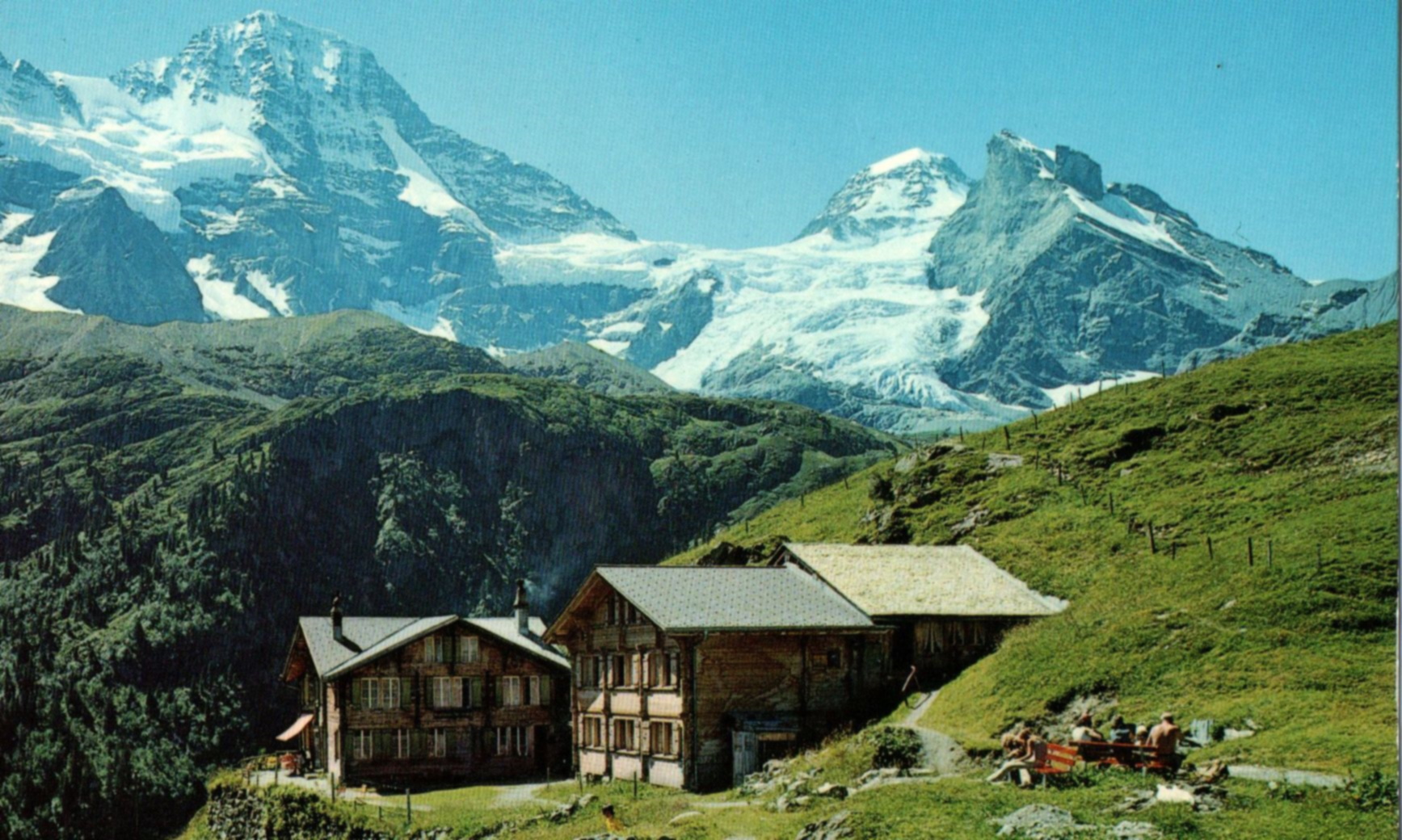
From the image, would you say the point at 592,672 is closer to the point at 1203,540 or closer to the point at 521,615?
the point at 521,615

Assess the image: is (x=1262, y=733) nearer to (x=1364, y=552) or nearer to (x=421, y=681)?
(x=1364, y=552)

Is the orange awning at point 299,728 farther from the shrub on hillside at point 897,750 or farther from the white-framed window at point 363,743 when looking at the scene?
the shrub on hillside at point 897,750

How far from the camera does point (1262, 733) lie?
4722 centimetres

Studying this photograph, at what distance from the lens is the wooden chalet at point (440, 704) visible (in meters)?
83.0

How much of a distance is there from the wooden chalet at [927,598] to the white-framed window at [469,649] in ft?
62.6

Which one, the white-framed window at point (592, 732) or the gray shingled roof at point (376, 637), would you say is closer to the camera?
the white-framed window at point (592, 732)

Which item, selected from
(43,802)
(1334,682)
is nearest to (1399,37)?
(1334,682)

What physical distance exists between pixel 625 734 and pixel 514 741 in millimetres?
16813

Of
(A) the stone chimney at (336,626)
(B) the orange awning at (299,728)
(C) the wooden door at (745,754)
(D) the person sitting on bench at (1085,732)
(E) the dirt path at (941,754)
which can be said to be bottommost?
(B) the orange awning at (299,728)

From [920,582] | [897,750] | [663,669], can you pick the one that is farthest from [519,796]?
[897,750]

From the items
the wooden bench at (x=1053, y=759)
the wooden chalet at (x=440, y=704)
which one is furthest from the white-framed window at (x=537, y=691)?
the wooden bench at (x=1053, y=759)

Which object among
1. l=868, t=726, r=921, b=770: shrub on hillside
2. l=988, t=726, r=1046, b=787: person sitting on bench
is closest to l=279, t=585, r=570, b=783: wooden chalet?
l=868, t=726, r=921, b=770: shrub on hillside

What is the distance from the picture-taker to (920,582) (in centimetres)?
7406

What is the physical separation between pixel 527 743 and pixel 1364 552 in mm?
45672
